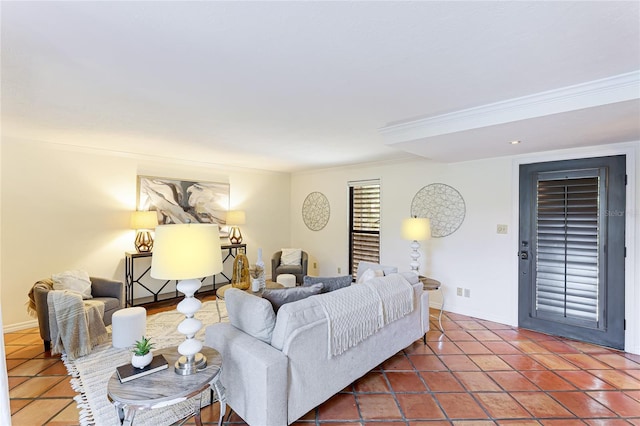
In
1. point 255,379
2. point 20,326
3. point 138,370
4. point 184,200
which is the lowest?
point 20,326

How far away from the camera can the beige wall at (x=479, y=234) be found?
3.02m

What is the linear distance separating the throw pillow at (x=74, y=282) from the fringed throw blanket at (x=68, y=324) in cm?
26

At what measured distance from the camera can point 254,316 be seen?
198 cm

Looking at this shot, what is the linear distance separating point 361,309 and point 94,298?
10.6 ft

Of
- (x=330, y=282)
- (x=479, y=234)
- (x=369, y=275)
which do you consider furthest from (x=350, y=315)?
(x=479, y=234)

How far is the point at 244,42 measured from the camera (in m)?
1.55

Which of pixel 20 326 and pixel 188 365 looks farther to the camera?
pixel 20 326

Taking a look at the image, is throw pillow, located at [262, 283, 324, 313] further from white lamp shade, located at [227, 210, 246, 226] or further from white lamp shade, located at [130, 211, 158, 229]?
white lamp shade, located at [227, 210, 246, 226]

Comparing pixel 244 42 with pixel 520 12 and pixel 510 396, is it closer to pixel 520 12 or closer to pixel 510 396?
pixel 520 12

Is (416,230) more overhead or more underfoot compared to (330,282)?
more overhead

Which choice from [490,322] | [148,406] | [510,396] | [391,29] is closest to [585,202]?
[490,322]

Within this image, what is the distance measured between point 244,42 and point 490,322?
13.9ft

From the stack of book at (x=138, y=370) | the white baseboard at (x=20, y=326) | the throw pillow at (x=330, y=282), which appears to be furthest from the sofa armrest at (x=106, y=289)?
the throw pillow at (x=330, y=282)

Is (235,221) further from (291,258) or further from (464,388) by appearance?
(464,388)
